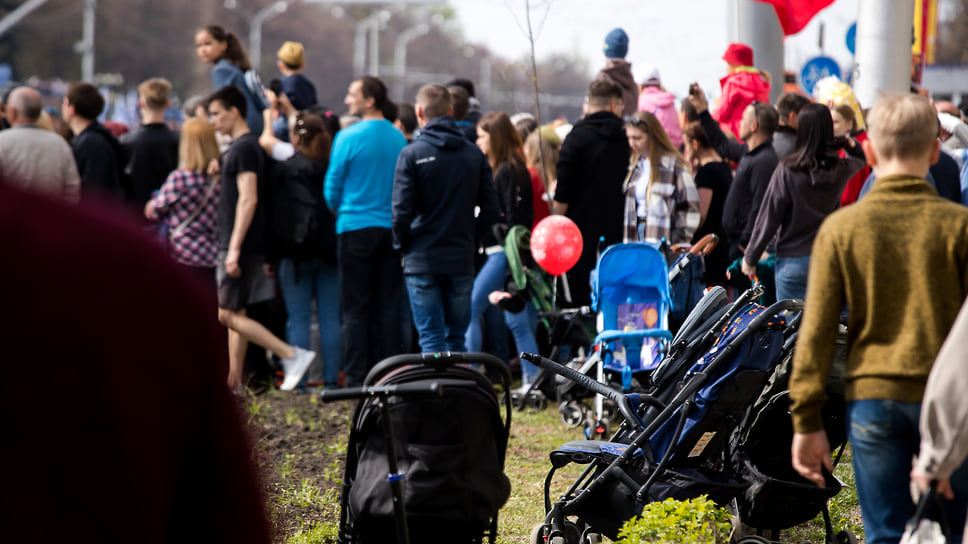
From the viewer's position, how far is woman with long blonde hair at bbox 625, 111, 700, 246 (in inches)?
290

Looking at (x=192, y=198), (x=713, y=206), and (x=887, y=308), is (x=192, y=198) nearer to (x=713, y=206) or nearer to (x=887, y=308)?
(x=713, y=206)

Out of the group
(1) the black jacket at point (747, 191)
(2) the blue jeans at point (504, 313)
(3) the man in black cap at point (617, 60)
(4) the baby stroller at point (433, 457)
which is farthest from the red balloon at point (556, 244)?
(4) the baby stroller at point (433, 457)

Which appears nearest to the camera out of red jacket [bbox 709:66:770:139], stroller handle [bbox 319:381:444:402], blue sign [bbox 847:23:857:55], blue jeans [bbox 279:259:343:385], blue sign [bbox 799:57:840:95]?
stroller handle [bbox 319:381:444:402]

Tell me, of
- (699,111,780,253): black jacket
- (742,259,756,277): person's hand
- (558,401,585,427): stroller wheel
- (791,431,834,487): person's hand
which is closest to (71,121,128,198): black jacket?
(558,401,585,427): stroller wheel

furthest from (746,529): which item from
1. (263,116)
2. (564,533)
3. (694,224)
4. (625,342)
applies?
(263,116)

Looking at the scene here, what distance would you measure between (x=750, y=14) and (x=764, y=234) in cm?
502

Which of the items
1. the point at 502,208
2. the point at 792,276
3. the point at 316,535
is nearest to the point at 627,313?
the point at 792,276

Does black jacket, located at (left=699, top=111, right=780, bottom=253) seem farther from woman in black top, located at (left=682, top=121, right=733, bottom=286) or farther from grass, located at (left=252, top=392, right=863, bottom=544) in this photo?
grass, located at (left=252, top=392, right=863, bottom=544)

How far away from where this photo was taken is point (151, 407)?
3.51 ft

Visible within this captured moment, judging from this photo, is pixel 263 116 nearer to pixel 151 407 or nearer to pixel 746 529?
pixel 746 529

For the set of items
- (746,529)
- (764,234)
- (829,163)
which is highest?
(829,163)

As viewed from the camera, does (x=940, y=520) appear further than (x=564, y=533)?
No

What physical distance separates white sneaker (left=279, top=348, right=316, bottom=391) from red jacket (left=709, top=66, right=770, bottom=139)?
4.06 meters

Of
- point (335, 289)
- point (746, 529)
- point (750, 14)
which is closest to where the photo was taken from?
point (746, 529)
